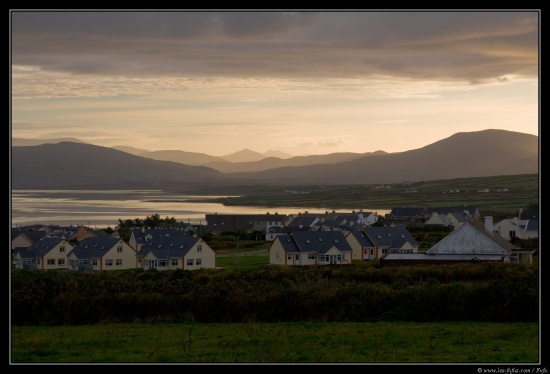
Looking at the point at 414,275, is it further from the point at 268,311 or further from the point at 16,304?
the point at 16,304

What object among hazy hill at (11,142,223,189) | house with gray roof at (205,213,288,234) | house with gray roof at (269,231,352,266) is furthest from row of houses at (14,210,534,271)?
hazy hill at (11,142,223,189)

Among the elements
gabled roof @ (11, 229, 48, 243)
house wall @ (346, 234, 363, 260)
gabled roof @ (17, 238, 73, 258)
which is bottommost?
house wall @ (346, 234, 363, 260)

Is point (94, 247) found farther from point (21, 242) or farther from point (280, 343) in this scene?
point (280, 343)

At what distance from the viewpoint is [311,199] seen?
151 m

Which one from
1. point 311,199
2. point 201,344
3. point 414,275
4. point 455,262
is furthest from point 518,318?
point 311,199

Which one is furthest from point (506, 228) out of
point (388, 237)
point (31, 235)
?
point (31, 235)

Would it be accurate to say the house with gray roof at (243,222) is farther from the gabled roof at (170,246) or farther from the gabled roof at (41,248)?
the gabled roof at (170,246)

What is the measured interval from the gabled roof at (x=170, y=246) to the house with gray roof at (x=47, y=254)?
5.32 meters

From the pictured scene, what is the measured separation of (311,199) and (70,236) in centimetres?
10111

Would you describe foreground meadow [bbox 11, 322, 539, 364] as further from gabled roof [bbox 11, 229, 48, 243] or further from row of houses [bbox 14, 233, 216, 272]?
gabled roof [bbox 11, 229, 48, 243]

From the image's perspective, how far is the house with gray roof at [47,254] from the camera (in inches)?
1603

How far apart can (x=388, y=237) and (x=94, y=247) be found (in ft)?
61.6

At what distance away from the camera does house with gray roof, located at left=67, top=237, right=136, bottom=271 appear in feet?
129

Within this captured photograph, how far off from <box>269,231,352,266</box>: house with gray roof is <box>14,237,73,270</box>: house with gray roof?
41.5ft
